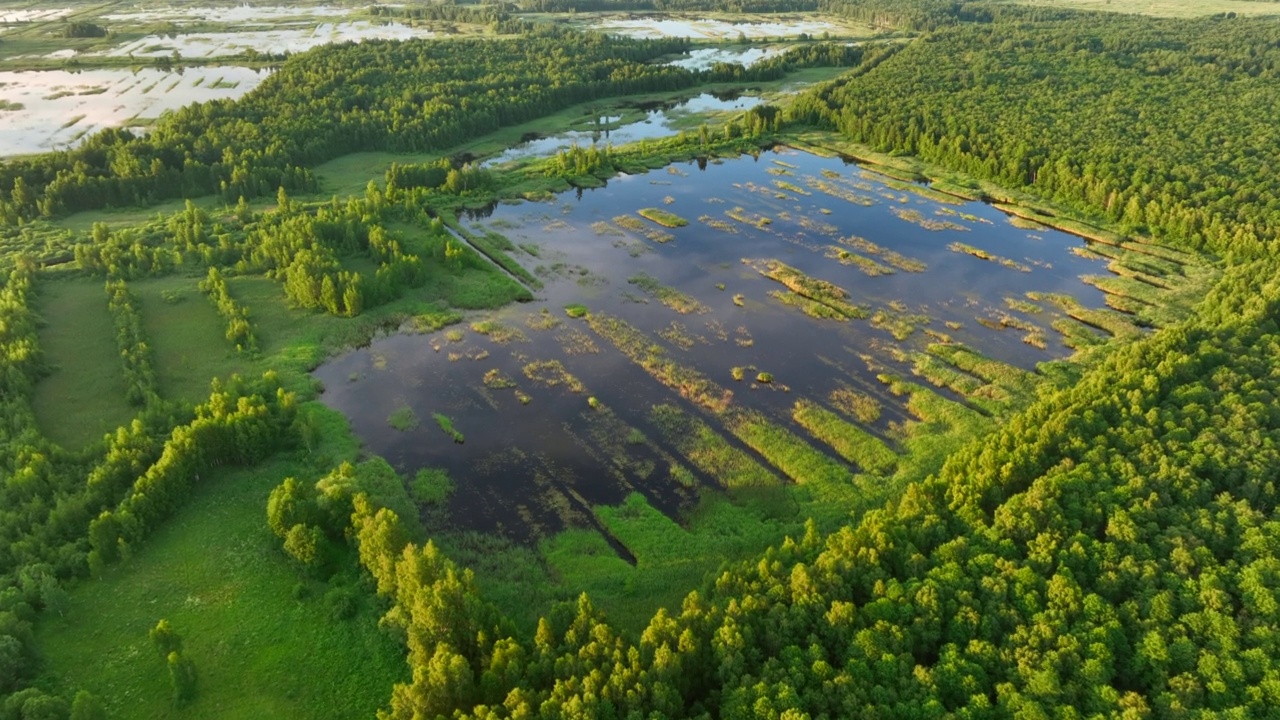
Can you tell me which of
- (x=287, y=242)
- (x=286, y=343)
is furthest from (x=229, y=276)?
(x=286, y=343)

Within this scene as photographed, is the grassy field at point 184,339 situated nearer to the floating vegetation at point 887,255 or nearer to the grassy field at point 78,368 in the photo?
the grassy field at point 78,368

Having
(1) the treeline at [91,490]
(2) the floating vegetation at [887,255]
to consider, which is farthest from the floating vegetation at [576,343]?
(2) the floating vegetation at [887,255]

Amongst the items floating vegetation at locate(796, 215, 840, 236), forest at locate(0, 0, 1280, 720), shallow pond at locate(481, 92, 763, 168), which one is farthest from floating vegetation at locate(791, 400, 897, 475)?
shallow pond at locate(481, 92, 763, 168)

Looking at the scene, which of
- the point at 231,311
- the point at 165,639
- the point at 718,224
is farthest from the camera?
the point at 718,224

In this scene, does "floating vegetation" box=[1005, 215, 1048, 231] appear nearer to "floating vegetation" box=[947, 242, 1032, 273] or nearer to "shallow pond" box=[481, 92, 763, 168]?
"floating vegetation" box=[947, 242, 1032, 273]

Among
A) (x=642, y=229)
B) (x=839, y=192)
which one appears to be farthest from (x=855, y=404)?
(x=839, y=192)

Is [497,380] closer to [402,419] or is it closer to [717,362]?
[402,419]
